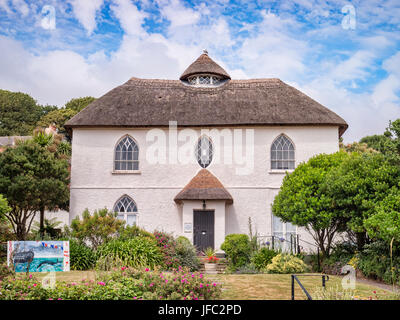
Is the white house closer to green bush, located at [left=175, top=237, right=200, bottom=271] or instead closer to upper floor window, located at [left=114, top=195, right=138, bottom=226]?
upper floor window, located at [left=114, top=195, right=138, bottom=226]

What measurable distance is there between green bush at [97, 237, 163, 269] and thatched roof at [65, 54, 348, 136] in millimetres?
8350

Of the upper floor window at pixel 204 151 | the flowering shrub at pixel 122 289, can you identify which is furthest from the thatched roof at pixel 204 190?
the flowering shrub at pixel 122 289

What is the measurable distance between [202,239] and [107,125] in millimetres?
7936

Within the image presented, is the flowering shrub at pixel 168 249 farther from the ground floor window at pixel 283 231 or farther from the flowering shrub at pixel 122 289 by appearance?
the ground floor window at pixel 283 231

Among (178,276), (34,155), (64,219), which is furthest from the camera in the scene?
(64,219)

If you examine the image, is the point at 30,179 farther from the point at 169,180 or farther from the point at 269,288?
the point at 269,288

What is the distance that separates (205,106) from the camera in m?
23.2

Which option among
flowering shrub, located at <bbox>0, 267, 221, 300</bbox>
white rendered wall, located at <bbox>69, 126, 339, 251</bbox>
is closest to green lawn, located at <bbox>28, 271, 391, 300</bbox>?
flowering shrub, located at <bbox>0, 267, 221, 300</bbox>

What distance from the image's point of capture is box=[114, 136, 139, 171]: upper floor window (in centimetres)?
2247

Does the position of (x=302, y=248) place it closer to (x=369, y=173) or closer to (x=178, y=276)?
(x=369, y=173)

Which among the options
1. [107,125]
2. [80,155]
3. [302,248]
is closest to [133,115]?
[107,125]

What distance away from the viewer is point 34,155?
20125 millimetres

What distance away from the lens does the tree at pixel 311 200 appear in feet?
50.5

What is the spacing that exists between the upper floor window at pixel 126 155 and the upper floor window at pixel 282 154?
748cm
